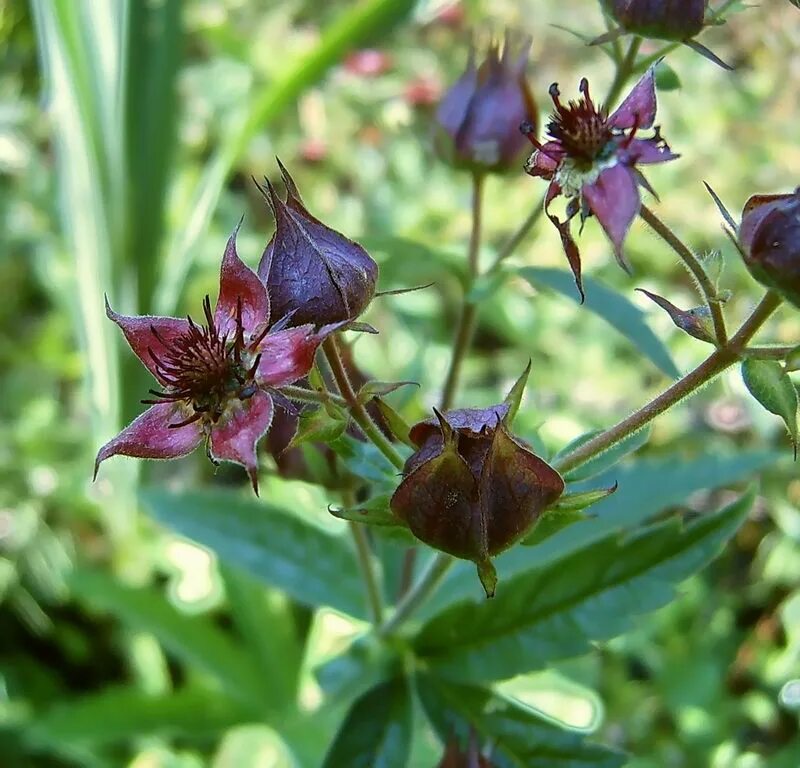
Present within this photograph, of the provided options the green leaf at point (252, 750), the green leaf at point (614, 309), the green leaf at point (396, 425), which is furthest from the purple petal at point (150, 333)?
the green leaf at point (252, 750)

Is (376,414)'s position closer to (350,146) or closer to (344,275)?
(344,275)

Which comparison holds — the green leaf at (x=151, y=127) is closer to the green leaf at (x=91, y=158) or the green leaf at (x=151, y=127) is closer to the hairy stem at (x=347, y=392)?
the green leaf at (x=91, y=158)

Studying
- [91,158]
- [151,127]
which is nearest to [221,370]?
[91,158]

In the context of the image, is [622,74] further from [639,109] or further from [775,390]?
[775,390]

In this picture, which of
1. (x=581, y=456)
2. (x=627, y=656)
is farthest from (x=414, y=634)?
(x=627, y=656)

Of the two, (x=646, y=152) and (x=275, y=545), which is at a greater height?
(x=646, y=152)
